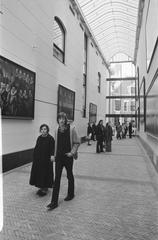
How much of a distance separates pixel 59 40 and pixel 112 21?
46.4ft

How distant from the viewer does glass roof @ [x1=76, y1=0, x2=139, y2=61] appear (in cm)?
1855

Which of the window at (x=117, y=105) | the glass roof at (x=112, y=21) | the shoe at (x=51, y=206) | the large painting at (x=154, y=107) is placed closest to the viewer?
the shoe at (x=51, y=206)

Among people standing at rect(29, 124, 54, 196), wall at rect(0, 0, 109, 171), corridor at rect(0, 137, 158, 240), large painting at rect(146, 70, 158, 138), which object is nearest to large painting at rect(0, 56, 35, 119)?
wall at rect(0, 0, 109, 171)

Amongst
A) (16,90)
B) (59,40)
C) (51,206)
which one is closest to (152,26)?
(59,40)

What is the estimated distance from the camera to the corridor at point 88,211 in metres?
2.84

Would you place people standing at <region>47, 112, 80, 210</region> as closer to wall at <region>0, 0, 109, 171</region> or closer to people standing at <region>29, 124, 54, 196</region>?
people standing at <region>29, 124, 54, 196</region>

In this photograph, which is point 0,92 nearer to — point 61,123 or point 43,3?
point 61,123

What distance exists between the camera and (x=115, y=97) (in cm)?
3206

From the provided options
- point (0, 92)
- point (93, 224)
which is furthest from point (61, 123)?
point (0, 92)

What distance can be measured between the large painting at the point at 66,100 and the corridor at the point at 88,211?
600cm

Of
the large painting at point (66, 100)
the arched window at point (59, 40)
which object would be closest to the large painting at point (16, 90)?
the large painting at point (66, 100)

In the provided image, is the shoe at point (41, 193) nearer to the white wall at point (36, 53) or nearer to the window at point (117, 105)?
the white wall at point (36, 53)

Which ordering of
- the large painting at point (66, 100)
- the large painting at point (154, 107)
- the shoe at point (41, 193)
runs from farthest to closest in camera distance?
the large painting at point (66, 100) → the large painting at point (154, 107) → the shoe at point (41, 193)

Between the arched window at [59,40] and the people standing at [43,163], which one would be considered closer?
the people standing at [43,163]
